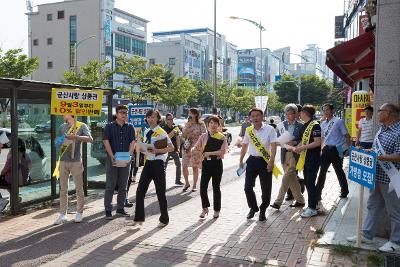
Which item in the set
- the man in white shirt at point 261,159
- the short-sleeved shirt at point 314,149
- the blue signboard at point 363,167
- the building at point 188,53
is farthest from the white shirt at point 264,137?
the building at point 188,53

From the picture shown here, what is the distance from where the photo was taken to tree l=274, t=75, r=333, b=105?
59688 mm

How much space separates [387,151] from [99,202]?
5298 mm

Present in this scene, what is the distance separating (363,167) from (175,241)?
2.53 meters

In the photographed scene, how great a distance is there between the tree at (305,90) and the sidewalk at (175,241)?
175ft

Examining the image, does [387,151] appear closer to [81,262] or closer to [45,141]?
[81,262]

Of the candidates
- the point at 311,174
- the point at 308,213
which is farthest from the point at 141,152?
the point at 308,213

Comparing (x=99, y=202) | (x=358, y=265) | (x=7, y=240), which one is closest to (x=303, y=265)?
(x=358, y=265)

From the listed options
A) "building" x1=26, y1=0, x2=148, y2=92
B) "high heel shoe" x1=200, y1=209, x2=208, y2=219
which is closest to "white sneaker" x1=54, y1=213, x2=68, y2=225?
"high heel shoe" x1=200, y1=209, x2=208, y2=219

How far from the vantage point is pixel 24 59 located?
107 ft

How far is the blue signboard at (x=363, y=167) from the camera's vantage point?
196 inches

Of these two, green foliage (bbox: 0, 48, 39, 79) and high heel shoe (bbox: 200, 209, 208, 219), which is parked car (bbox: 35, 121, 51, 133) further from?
green foliage (bbox: 0, 48, 39, 79)

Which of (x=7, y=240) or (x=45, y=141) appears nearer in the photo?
(x=7, y=240)

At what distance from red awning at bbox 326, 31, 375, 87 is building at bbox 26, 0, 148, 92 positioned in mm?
51945

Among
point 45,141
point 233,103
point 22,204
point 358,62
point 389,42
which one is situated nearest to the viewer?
point 389,42
